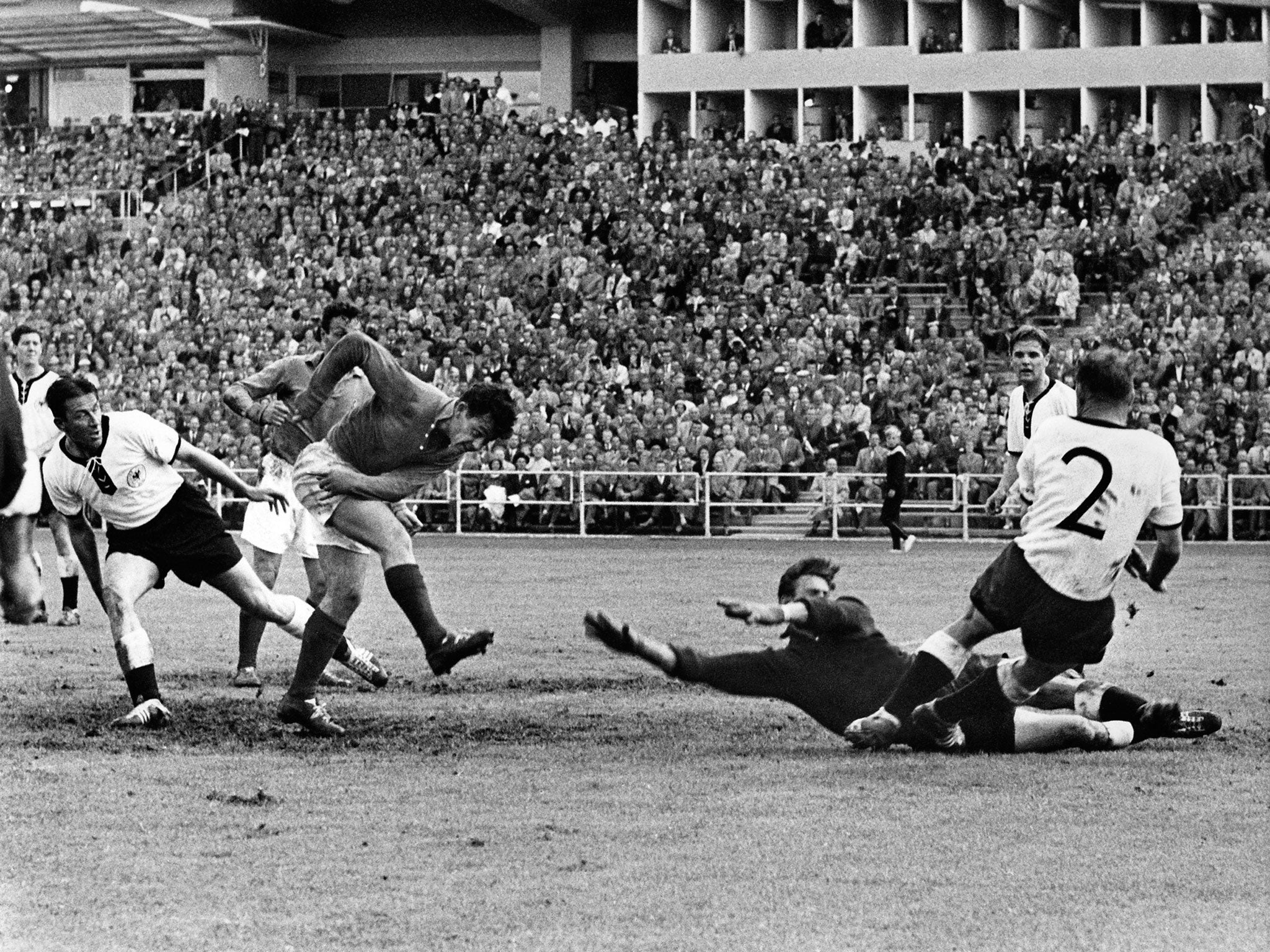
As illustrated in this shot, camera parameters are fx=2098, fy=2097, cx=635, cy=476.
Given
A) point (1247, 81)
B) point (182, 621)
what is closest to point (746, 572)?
point (182, 621)

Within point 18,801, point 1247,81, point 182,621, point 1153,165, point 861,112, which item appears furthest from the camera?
point 861,112

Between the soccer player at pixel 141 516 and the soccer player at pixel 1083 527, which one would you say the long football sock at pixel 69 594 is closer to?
the soccer player at pixel 141 516

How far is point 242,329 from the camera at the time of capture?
33500mm

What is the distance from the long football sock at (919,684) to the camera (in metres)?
8.23

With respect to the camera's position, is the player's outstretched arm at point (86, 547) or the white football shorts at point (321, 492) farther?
the player's outstretched arm at point (86, 547)

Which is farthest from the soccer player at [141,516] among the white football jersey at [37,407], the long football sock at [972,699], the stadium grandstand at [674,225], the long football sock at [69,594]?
the stadium grandstand at [674,225]

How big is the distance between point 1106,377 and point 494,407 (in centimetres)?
259

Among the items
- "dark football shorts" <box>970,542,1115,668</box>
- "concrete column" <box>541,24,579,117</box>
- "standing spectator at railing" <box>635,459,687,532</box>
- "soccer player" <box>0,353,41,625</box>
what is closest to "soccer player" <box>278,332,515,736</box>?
"dark football shorts" <box>970,542,1115,668</box>

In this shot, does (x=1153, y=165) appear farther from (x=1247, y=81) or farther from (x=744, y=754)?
(x=744, y=754)

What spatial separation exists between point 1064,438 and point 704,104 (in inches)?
1323

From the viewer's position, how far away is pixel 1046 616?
7.91 metres

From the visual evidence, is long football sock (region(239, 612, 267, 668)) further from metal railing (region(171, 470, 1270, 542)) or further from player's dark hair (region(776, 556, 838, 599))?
metal railing (region(171, 470, 1270, 542))

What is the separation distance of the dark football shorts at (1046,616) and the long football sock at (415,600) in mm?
2441

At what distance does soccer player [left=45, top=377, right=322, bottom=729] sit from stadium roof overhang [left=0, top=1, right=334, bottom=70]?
111 ft
